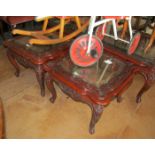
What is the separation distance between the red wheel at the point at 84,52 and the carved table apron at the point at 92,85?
6cm

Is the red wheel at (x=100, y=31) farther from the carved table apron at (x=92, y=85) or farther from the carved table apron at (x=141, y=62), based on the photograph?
the carved table apron at (x=92, y=85)

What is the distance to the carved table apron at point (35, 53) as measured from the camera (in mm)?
1330

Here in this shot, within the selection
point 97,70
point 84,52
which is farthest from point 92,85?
point 84,52

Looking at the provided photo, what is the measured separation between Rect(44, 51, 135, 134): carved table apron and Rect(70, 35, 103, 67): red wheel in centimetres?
6

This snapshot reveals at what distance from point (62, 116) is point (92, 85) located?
1.56 feet

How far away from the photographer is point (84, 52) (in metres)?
1.31

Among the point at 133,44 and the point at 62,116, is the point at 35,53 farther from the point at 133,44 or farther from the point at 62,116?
the point at 133,44

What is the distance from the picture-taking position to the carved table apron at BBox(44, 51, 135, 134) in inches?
41.6

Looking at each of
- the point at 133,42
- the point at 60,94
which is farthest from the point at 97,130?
the point at 133,42

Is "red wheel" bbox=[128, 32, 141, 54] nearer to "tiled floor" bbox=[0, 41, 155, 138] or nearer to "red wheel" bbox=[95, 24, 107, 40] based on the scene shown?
"red wheel" bbox=[95, 24, 107, 40]
